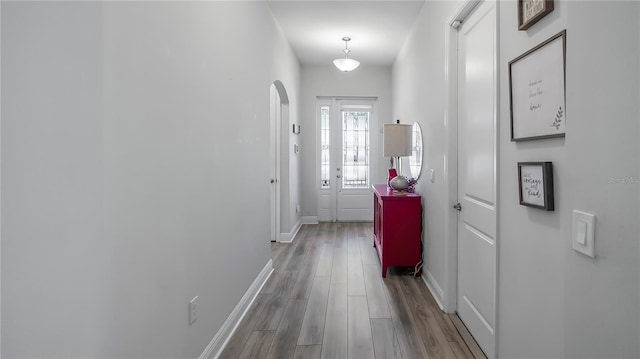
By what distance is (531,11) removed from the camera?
4.44 feet

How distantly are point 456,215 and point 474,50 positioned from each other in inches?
46.5

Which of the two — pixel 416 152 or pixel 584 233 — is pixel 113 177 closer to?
pixel 584 233

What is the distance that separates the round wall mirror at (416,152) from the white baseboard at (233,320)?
1.97 metres

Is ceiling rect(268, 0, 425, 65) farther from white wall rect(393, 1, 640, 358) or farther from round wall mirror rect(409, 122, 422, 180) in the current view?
white wall rect(393, 1, 640, 358)

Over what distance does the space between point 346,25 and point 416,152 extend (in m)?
1.81

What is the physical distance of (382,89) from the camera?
581cm

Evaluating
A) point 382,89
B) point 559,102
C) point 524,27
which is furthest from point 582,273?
point 382,89

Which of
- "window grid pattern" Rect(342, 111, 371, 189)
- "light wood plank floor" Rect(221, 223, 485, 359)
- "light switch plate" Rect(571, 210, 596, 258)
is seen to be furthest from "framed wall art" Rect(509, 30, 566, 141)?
"window grid pattern" Rect(342, 111, 371, 189)

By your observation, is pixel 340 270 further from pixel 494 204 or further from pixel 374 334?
pixel 494 204

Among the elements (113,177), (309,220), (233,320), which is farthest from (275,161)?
(113,177)

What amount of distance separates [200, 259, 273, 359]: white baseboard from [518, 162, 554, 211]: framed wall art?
1.83 m

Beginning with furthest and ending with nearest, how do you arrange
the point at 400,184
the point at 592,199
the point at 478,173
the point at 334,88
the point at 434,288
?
the point at 334,88
the point at 400,184
the point at 434,288
the point at 478,173
the point at 592,199

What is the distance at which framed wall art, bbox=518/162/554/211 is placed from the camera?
1253 mm

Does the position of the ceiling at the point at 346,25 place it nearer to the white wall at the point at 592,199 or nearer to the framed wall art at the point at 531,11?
the framed wall art at the point at 531,11
